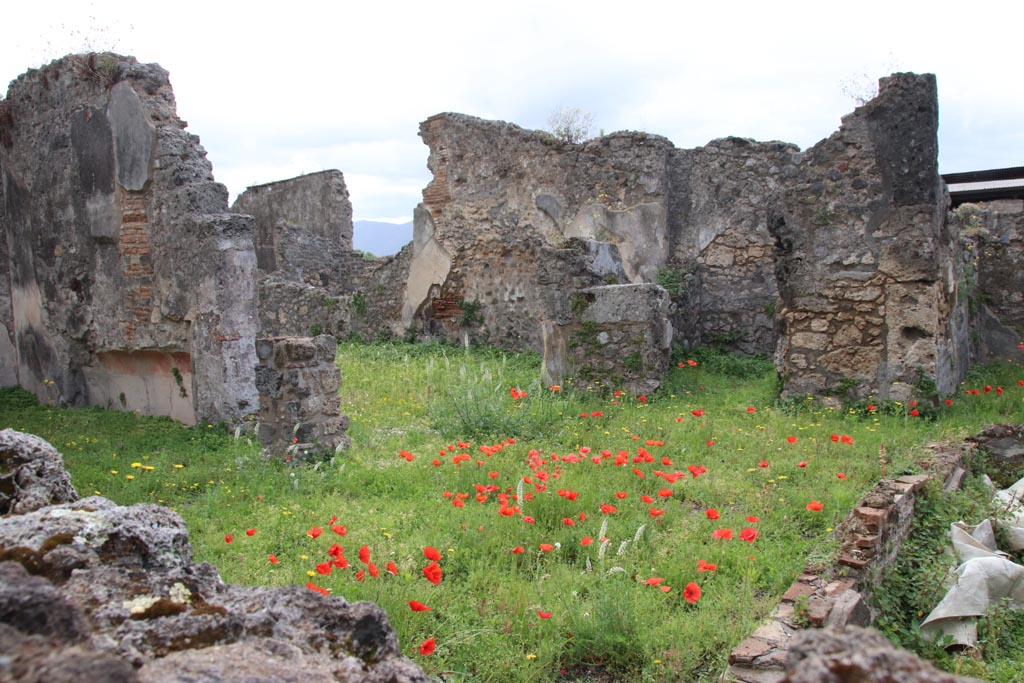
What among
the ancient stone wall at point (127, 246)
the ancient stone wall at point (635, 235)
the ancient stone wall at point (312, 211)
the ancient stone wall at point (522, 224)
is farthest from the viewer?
the ancient stone wall at point (312, 211)

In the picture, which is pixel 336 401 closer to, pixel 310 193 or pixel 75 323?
pixel 75 323

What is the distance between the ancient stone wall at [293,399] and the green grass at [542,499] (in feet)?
0.69

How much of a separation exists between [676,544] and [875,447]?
7.96 feet

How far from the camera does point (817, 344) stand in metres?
7.53

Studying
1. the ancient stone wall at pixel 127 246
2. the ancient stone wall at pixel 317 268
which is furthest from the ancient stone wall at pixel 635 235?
the ancient stone wall at pixel 127 246

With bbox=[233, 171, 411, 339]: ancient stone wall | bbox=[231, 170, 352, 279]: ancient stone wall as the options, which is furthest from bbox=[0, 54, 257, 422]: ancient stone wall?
bbox=[231, 170, 352, 279]: ancient stone wall

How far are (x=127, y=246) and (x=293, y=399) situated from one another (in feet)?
9.59

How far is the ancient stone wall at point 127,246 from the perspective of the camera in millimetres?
6922

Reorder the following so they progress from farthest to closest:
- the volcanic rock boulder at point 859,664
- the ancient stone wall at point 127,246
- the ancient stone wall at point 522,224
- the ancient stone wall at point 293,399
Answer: the ancient stone wall at point 522,224 < the ancient stone wall at point 127,246 < the ancient stone wall at point 293,399 < the volcanic rock boulder at point 859,664

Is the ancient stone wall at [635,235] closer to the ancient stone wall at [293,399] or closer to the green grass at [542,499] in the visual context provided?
the green grass at [542,499]

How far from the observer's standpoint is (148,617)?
1.42 m

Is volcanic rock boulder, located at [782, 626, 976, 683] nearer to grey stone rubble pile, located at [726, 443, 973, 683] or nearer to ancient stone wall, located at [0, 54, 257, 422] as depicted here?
grey stone rubble pile, located at [726, 443, 973, 683]

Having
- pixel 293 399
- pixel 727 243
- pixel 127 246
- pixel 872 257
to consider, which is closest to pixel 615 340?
pixel 872 257

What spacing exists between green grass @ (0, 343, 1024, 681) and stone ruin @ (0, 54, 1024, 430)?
1.57ft
